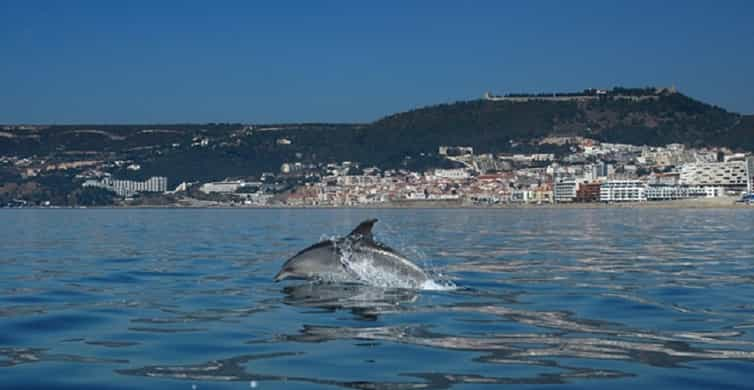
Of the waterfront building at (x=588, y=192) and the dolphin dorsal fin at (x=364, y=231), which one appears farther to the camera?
the waterfront building at (x=588, y=192)

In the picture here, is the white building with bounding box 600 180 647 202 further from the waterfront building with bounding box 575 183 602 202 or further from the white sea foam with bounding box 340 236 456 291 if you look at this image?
the white sea foam with bounding box 340 236 456 291

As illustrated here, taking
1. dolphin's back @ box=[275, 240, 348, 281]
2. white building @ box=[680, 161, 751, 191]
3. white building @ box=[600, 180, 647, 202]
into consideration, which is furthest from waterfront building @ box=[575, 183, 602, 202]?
dolphin's back @ box=[275, 240, 348, 281]

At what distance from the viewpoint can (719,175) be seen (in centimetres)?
16962

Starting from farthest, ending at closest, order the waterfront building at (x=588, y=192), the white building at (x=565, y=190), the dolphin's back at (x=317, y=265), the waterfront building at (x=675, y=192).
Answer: the white building at (x=565, y=190)
the waterfront building at (x=588, y=192)
the waterfront building at (x=675, y=192)
the dolphin's back at (x=317, y=265)

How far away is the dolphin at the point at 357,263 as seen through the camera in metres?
15.7

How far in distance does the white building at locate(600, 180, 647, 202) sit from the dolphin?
481ft

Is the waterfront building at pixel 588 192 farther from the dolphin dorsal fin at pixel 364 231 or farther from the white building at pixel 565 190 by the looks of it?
the dolphin dorsal fin at pixel 364 231

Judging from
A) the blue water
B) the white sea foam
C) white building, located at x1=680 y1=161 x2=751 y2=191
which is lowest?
the blue water

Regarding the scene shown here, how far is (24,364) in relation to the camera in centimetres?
890

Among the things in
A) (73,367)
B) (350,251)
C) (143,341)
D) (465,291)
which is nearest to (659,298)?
(465,291)

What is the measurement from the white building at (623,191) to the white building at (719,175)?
1057cm

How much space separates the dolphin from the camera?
15.7 m

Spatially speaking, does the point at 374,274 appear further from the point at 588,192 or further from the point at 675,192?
the point at 675,192

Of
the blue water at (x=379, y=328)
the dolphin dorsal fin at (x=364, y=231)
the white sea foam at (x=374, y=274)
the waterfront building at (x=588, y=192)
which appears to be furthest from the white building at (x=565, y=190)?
the dolphin dorsal fin at (x=364, y=231)
